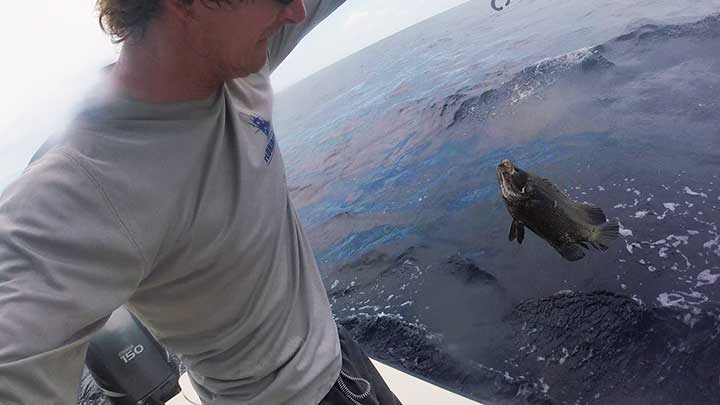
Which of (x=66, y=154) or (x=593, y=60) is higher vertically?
(x=66, y=154)

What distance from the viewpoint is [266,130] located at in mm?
1171

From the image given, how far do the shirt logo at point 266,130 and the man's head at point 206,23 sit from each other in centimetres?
21

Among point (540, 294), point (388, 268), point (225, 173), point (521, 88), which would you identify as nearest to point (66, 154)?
point (225, 173)

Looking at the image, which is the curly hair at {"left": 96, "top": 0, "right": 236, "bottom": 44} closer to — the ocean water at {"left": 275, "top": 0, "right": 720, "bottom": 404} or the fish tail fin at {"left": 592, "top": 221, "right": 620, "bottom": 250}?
the fish tail fin at {"left": 592, "top": 221, "right": 620, "bottom": 250}

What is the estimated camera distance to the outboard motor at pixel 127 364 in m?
1.66

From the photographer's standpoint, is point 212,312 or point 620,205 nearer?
point 212,312

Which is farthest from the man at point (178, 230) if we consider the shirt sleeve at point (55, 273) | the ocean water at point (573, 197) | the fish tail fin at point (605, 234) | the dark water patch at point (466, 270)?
the dark water patch at point (466, 270)

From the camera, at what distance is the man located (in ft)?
2.23

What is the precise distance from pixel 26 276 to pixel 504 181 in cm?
149

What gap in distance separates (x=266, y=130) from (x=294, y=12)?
322mm

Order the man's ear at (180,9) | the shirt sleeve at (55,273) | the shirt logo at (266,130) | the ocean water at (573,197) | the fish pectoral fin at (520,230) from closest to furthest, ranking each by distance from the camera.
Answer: the shirt sleeve at (55,273), the man's ear at (180,9), the shirt logo at (266,130), the fish pectoral fin at (520,230), the ocean water at (573,197)

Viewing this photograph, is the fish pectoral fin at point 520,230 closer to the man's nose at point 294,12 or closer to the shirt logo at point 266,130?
the shirt logo at point 266,130

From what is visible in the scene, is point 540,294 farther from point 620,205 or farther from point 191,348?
point 191,348

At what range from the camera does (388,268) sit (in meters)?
4.21
